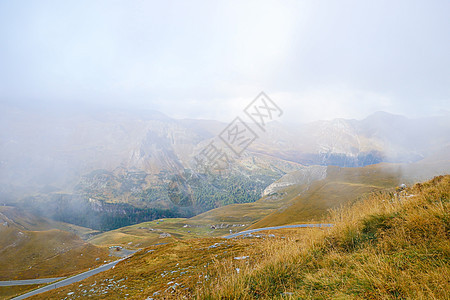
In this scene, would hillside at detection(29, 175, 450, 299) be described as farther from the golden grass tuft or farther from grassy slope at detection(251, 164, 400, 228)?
grassy slope at detection(251, 164, 400, 228)

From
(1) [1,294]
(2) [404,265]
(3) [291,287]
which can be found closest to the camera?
(2) [404,265]

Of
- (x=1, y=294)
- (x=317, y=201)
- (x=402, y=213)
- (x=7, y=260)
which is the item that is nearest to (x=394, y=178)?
(x=317, y=201)

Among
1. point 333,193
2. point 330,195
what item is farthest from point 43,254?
point 333,193

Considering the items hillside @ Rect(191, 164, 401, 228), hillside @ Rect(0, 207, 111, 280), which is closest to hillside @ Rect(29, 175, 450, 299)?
hillside @ Rect(191, 164, 401, 228)

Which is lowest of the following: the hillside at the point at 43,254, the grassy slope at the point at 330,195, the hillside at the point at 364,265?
the hillside at the point at 43,254

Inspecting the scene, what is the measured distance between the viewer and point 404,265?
14.6 ft

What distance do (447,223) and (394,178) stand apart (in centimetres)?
10834

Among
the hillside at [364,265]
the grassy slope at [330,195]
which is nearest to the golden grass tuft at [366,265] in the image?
the hillside at [364,265]

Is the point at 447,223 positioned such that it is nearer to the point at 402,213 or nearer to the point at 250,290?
the point at 402,213

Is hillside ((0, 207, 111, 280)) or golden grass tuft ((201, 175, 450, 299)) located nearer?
golden grass tuft ((201, 175, 450, 299))

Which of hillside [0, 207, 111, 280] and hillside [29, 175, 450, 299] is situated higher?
hillside [29, 175, 450, 299]

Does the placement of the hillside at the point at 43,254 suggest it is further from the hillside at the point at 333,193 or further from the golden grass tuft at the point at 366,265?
the golden grass tuft at the point at 366,265

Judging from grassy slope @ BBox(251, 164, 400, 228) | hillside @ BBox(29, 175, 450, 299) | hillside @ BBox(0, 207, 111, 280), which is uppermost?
hillside @ BBox(29, 175, 450, 299)

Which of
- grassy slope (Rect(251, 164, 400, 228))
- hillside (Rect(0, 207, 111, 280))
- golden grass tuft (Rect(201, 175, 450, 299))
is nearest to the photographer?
golden grass tuft (Rect(201, 175, 450, 299))
